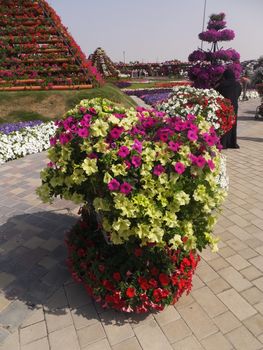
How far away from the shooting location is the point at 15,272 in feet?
12.5

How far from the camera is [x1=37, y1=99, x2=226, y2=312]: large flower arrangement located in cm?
261

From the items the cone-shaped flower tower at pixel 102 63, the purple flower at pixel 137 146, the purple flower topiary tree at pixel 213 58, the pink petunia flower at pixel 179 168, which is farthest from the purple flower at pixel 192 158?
the cone-shaped flower tower at pixel 102 63

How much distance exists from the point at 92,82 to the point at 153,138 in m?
10.3

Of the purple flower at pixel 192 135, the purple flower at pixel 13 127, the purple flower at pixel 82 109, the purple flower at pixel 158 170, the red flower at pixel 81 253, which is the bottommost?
the red flower at pixel 81 253

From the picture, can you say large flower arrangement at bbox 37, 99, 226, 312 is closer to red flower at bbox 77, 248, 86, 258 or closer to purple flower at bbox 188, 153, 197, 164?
purple flower at bbox 188, 153, 197, 164

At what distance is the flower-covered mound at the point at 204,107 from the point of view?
6844mm

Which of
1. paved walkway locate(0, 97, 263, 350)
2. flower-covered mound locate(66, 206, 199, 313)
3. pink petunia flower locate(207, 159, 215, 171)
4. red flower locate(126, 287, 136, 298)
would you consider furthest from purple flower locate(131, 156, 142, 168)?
paved walkway locate(0, 97, 263, 350)

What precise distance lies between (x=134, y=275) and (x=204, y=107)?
4790 mm

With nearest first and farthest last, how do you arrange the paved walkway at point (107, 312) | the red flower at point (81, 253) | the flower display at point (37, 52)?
the paved walkway at point (107, 312), the red flower at point (81, 253), the flower display at point (37, 52)

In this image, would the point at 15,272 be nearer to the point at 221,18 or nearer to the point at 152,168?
the point at 152,168

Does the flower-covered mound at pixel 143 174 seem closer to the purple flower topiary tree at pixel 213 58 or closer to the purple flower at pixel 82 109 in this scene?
the purple flower at pixel 82 109

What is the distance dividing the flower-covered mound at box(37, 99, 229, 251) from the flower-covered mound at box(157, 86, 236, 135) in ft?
13.3

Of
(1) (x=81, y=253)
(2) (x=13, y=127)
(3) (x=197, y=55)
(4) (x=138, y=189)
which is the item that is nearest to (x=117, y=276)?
(1) (x=81, y=253)

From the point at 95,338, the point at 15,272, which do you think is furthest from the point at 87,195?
the point at 15,272
